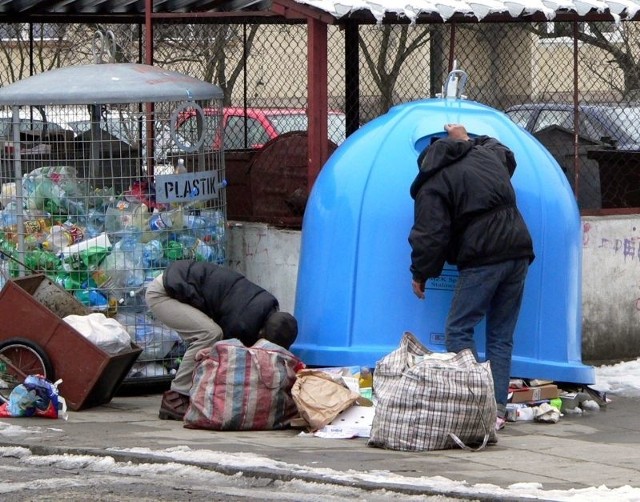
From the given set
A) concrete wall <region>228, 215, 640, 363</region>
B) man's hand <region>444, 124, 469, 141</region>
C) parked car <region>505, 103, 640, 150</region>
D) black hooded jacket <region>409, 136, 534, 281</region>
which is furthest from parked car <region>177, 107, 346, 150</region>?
black hooded jacket <region>409, 136, 534, 281</region>

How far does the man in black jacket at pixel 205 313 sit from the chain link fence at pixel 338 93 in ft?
2.48

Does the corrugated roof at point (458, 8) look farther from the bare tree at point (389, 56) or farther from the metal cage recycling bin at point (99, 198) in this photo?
the bare tree at point (389, 56)

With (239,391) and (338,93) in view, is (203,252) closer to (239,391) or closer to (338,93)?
(239,391)

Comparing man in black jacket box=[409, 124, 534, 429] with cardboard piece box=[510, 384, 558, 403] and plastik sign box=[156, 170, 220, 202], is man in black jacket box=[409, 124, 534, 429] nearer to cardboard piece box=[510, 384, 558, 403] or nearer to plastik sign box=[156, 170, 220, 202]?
cardboard piece box=[510, 384, 558, 403]

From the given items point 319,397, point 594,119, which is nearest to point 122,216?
point 319,397

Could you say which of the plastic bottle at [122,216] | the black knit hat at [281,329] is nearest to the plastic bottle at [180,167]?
the plastic bottle at [122,216]

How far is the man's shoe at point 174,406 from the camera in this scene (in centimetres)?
816

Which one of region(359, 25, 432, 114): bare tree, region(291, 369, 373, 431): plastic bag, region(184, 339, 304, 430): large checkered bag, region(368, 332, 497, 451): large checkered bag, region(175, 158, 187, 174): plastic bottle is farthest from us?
region(359, 25, 432, 114): bare tree

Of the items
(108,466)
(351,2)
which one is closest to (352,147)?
(351,2)

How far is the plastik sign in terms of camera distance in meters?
9.09

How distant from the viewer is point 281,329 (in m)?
8.16

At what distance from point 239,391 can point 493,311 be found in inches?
59.9

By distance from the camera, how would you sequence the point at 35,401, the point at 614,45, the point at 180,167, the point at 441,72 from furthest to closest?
the point at 614,45
the point at 441,72
the point at 180,167
the point at 35,401

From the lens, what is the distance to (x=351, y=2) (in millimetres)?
8938
